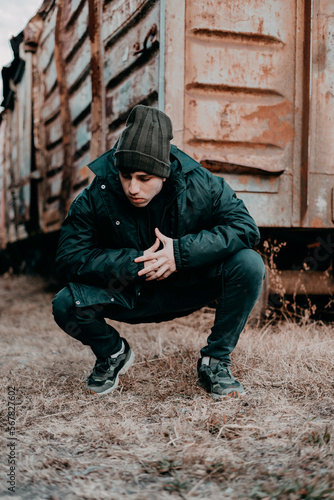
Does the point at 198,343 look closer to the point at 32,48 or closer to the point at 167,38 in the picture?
the point at 167,38

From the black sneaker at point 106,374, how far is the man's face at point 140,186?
82 cm

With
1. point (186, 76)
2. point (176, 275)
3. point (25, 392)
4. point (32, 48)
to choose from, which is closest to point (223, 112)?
point (186, 76)

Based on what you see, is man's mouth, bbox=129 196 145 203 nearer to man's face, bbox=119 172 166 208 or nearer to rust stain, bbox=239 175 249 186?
man's face, bbox=119 172 166 208

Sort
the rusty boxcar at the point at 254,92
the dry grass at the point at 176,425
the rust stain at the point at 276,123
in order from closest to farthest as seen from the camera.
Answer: the dry grass at the point at 176,425 → the rusty boxcar at the point at 254,92 → the rust stain at the point at 276,123

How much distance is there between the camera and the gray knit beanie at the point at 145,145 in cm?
211

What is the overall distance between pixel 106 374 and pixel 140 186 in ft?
3.14

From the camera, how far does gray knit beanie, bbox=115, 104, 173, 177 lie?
211cm

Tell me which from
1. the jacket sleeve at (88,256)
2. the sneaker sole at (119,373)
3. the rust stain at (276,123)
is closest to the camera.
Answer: the jacket sleeve at (88,256)

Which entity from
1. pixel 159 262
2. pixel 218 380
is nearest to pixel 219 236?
pixel 159 262

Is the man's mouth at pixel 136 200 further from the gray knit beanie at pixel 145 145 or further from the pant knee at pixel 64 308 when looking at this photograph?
the pant knee at pixel 64 308

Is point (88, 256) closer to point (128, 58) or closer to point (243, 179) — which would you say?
point (243, 179)

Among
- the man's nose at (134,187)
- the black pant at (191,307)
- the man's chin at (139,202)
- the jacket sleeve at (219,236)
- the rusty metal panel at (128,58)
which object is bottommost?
the black pant at (191,307)

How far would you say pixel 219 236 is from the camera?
2.23 m

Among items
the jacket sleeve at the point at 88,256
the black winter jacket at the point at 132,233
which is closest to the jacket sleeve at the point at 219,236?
the black winter jacket at the point at 132,233
